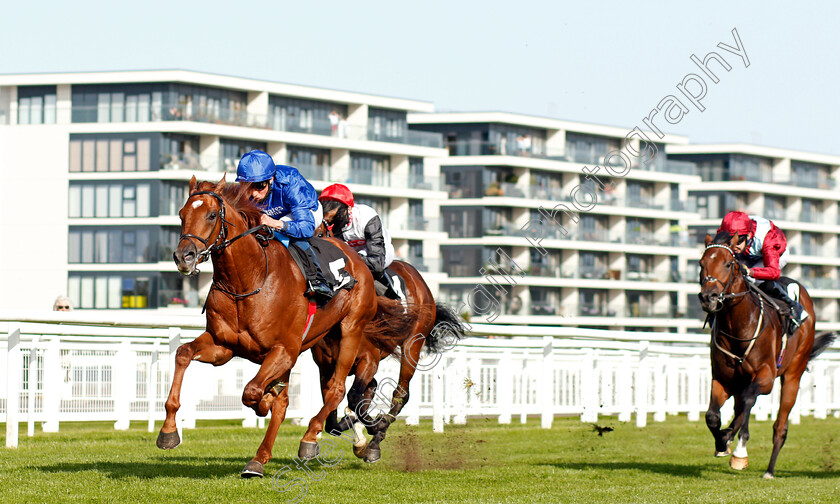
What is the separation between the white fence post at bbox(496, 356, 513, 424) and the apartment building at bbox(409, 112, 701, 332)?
44168mm

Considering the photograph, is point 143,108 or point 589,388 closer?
point 589,388

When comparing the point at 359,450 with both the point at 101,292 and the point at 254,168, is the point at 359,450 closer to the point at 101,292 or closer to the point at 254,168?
the point at 254,168

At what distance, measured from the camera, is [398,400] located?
927 centimetres

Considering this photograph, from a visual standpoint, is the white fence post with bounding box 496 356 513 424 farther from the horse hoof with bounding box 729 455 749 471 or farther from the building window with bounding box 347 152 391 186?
the building window with bounding box 347 152 391 186

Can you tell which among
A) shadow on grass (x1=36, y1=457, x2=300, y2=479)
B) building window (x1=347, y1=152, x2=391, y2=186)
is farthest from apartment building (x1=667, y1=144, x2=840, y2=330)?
shadow on grass (x1=36, y1=457, x2=300, y2=479)

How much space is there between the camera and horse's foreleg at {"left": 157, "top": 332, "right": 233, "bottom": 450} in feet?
21.7

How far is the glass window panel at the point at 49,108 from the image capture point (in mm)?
49500

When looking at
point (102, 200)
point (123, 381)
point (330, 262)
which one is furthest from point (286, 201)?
point (102, 200)

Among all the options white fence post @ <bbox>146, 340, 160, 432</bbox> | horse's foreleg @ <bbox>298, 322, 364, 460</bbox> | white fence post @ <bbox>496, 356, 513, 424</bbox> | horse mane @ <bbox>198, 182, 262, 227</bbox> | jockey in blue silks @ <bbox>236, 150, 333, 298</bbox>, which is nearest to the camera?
horse mane @ <bbox>198, 182, 262, 227</bbox>

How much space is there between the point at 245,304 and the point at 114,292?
1695 inches

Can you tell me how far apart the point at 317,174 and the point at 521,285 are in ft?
49.0

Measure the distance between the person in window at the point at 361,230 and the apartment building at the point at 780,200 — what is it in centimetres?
6606

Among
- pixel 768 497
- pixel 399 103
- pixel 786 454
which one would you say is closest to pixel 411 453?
pixel 768 497

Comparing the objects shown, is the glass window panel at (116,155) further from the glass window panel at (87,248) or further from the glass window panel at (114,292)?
the glass window panel at (114,292)
